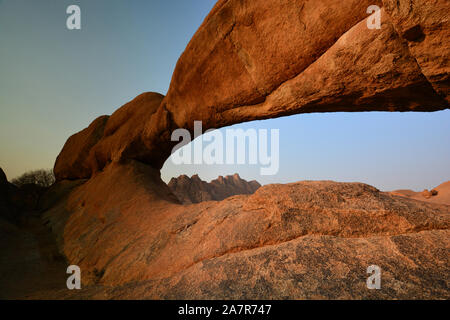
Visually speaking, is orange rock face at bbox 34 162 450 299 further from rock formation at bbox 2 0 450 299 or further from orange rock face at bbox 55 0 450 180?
orange rock face at bbox 55 0 450 180

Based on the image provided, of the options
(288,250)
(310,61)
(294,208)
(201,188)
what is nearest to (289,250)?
(288,250)

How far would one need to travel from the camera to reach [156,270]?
316cm

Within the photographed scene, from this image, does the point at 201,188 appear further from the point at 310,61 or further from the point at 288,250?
the point at 288,250

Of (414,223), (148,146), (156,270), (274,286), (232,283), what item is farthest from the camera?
(148,146)

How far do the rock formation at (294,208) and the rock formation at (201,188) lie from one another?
2342 centimetres

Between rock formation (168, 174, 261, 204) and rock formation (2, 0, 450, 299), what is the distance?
23.4 metres

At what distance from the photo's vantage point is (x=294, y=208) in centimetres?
293

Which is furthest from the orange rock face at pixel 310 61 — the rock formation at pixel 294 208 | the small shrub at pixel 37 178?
the small shrub at pixel 37 178

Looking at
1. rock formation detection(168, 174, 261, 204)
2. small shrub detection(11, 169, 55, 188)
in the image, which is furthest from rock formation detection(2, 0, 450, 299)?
rock formation detection(168, 174, 261, 204)

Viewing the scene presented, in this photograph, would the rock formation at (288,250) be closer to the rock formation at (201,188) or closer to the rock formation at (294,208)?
the rock formation at (294,208)

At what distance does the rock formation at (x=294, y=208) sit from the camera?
81.4 inches

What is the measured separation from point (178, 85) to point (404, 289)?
645cm
